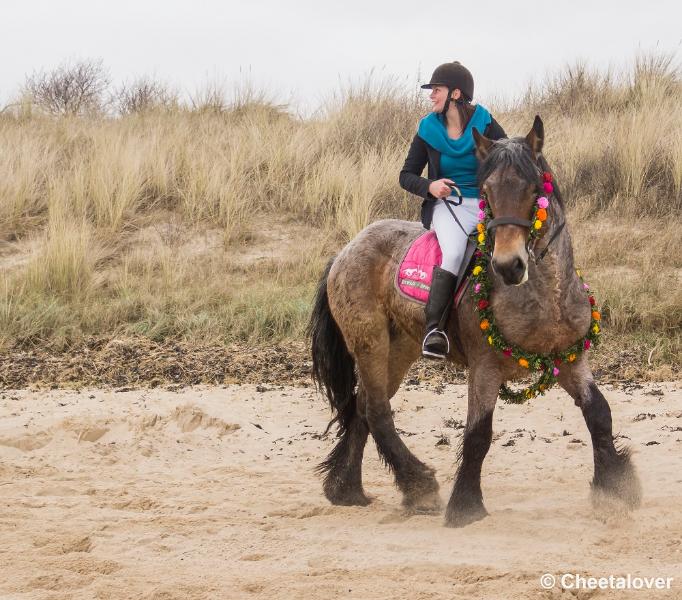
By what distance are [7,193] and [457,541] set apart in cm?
1091

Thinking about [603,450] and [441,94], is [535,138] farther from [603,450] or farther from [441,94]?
[603,450]

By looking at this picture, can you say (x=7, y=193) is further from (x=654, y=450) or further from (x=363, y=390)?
(x=654, y=450)

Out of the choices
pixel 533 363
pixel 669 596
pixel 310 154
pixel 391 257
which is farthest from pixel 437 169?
pixel 310 154

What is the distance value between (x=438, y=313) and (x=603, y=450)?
1106 mm

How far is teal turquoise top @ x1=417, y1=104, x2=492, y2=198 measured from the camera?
5.46 m

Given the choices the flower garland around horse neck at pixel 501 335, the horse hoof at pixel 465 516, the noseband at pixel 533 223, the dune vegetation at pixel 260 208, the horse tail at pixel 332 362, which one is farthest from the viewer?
the dune vegetation at pixel 260 208

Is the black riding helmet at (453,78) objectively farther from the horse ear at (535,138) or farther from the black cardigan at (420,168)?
the horse ear at (535,138)

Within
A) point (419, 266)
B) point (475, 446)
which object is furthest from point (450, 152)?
point (475, 446)

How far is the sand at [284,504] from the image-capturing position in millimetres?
4289

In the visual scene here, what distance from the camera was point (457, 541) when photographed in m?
4.79

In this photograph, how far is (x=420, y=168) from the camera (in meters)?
5.76

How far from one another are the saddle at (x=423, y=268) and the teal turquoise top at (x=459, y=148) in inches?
13.6

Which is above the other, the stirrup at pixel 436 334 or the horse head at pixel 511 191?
the horse head at pixel 511 191

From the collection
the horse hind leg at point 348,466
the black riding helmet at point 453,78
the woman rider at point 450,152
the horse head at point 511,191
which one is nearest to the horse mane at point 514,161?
the horse head at point 511,191
